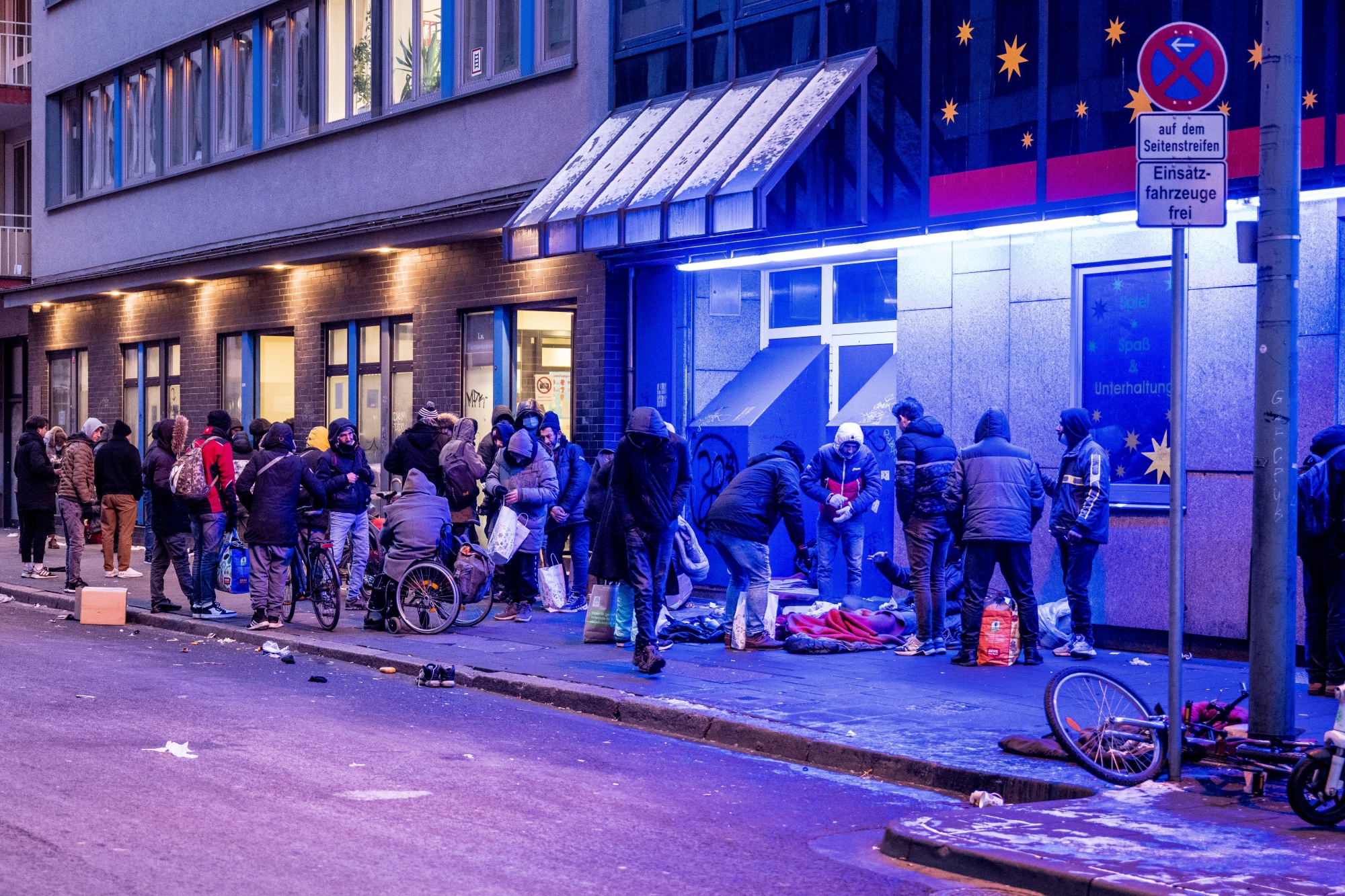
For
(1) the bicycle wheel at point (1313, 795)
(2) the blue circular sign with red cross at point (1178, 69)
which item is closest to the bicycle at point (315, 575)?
(2) the blue circular sign with red cross at point (1178, 69)

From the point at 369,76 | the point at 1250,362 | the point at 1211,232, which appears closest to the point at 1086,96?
the point at 1211,232

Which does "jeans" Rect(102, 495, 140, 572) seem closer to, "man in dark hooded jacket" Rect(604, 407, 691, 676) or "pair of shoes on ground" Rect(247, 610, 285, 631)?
"pair of shoes on ground" Rect(247, 610, 285, 631)

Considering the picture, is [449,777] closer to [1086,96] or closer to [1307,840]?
[1307,840]

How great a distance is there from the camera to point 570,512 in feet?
50.9

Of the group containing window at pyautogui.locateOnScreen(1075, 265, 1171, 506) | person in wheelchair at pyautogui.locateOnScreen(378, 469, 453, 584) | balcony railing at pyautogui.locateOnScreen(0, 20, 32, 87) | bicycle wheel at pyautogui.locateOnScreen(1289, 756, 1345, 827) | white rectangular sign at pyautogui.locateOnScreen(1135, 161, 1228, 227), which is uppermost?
balcony railing at pyautogui.locateOnScreen(0, 20, 32, 87)

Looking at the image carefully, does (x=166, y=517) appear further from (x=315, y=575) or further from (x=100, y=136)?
(x=100, y=136)

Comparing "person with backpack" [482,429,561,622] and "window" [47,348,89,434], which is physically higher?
"window" [47,348,89,434]

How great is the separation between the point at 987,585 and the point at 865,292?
4.75 meters

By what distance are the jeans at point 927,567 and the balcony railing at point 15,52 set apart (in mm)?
24240

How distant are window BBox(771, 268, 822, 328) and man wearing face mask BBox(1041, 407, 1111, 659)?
14.8 ft

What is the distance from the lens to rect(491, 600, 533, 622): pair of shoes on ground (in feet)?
49.4

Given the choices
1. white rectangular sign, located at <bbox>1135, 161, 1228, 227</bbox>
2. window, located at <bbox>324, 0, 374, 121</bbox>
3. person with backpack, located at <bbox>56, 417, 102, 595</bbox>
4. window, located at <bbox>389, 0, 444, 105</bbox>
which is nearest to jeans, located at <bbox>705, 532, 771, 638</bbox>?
white rectangular sign, located at <bbox>1135, 161, 1228, 227</bbox>

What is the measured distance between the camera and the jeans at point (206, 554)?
1504 cm

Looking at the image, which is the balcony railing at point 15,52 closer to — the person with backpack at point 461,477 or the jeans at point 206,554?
the jeans at point 206,554
